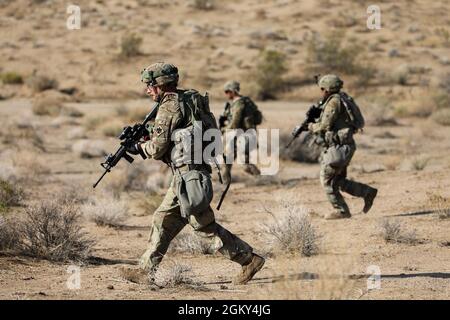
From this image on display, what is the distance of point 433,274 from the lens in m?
8.26

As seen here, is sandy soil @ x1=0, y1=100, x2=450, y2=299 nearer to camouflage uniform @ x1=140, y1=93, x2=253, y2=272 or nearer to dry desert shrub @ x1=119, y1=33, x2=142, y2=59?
camouflage uniform @ x1=140, y1=93, x2=253, y2=272

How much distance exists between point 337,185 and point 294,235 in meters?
2.44

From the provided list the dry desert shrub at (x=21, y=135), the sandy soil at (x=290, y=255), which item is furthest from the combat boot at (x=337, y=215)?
the dry desert shrub at (x=21, y=135)

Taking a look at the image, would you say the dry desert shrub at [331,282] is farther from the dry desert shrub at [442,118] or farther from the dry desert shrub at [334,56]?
the dry desert shrub at [334,56]

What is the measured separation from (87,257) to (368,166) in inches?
398

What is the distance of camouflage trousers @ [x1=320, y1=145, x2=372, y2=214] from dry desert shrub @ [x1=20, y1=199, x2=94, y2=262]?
3.65 meters

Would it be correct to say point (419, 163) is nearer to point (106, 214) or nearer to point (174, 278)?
point (106, 214)

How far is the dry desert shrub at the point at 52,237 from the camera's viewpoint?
9.00m

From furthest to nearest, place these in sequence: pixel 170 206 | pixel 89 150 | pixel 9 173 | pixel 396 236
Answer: pixel 89 150 < pixel 9 173 < pixel 396 236 < pixel 170 206

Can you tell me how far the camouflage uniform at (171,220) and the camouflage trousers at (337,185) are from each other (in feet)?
13.5

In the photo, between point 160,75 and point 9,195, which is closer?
point 160,75

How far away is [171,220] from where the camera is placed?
24.5 ft

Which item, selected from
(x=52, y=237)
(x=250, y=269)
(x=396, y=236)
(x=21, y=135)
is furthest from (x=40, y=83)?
A: (x=250, y=269)
